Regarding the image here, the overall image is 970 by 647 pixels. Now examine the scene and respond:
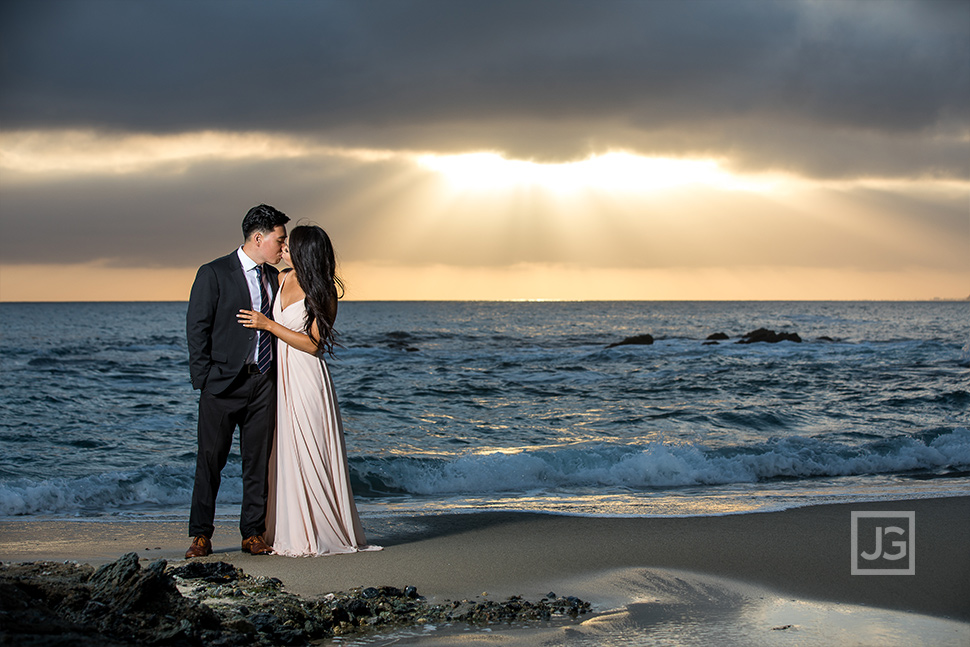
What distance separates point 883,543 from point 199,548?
175 inches

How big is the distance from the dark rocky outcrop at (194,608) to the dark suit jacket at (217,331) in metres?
1.22

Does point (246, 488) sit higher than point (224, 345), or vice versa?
point (224, 345)

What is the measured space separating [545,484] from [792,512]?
3124mm

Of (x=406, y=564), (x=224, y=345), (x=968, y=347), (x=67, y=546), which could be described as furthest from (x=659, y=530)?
(x=968, y=347)

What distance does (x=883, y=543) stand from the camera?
17.6 ft

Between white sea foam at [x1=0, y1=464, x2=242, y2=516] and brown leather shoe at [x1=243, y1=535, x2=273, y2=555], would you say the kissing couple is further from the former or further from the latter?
white sea foam at [x1=0, y1=464, x2=242, y2=516]

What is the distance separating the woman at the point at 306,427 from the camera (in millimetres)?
4852

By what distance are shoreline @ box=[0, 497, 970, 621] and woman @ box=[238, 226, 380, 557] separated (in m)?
0.21

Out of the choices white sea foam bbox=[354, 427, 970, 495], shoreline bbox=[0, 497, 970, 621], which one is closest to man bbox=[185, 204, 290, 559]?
shoreline bbox=[0, 497, 970, 621]

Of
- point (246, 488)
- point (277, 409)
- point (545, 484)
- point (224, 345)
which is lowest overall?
point (545, 484)

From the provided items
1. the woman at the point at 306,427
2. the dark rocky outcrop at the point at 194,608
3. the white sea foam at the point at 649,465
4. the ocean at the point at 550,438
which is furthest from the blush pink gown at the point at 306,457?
the white sea foam at the point at 649,465

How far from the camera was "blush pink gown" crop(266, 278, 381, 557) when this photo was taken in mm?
4980

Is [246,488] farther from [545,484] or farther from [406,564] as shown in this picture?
[545,484]

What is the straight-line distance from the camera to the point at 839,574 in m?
4.66
